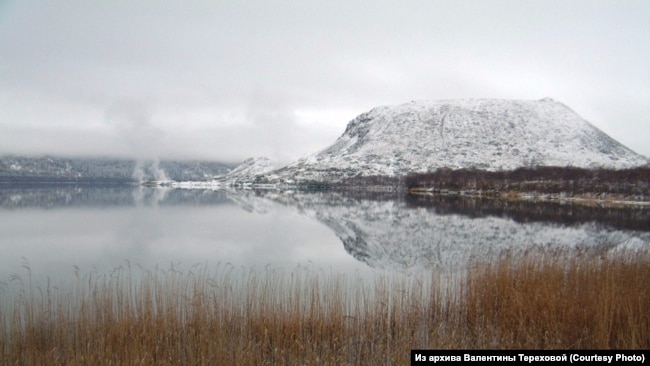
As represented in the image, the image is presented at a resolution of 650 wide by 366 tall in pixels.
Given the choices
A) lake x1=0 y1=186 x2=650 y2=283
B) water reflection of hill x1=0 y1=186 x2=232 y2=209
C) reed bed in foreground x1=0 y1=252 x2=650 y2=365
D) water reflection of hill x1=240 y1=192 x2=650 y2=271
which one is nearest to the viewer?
reed bed in foreground x1=0 y1=252 x2=650 y2=365

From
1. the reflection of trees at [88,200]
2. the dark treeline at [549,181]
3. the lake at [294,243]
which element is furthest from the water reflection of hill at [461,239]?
the dark treeline at [549,181]

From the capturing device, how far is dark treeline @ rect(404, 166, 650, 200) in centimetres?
10631

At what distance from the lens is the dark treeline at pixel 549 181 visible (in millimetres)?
106312

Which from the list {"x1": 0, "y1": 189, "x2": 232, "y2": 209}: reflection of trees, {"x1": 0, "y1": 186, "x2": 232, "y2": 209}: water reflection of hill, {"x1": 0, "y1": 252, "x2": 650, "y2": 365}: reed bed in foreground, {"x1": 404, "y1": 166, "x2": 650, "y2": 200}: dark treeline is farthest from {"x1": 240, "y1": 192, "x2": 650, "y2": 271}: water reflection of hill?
{"x1": 404, "y1": 166, "x2": 650, "y2": 200}: dark treeline

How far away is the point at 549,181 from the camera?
13125 cm

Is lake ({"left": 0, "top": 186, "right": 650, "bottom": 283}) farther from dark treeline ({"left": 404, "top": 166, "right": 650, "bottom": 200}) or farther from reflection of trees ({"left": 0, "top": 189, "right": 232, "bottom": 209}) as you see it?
dark treeline ({"left": 404, "top": 166, "right": 650, "bottom": 200})

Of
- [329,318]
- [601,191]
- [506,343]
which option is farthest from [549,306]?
[601,191]

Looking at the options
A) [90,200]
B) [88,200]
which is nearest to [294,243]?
[90,200]

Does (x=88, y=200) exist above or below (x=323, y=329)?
below

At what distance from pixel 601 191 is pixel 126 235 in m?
116

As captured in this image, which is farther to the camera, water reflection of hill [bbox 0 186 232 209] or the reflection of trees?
the reflection of trees

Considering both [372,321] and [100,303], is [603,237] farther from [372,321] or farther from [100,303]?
[100,303]

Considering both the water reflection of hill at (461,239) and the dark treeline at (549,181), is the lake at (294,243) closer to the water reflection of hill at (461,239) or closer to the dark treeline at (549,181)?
the water reflection of hill at (461,239)

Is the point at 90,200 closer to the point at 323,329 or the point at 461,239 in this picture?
the point at 461,239
